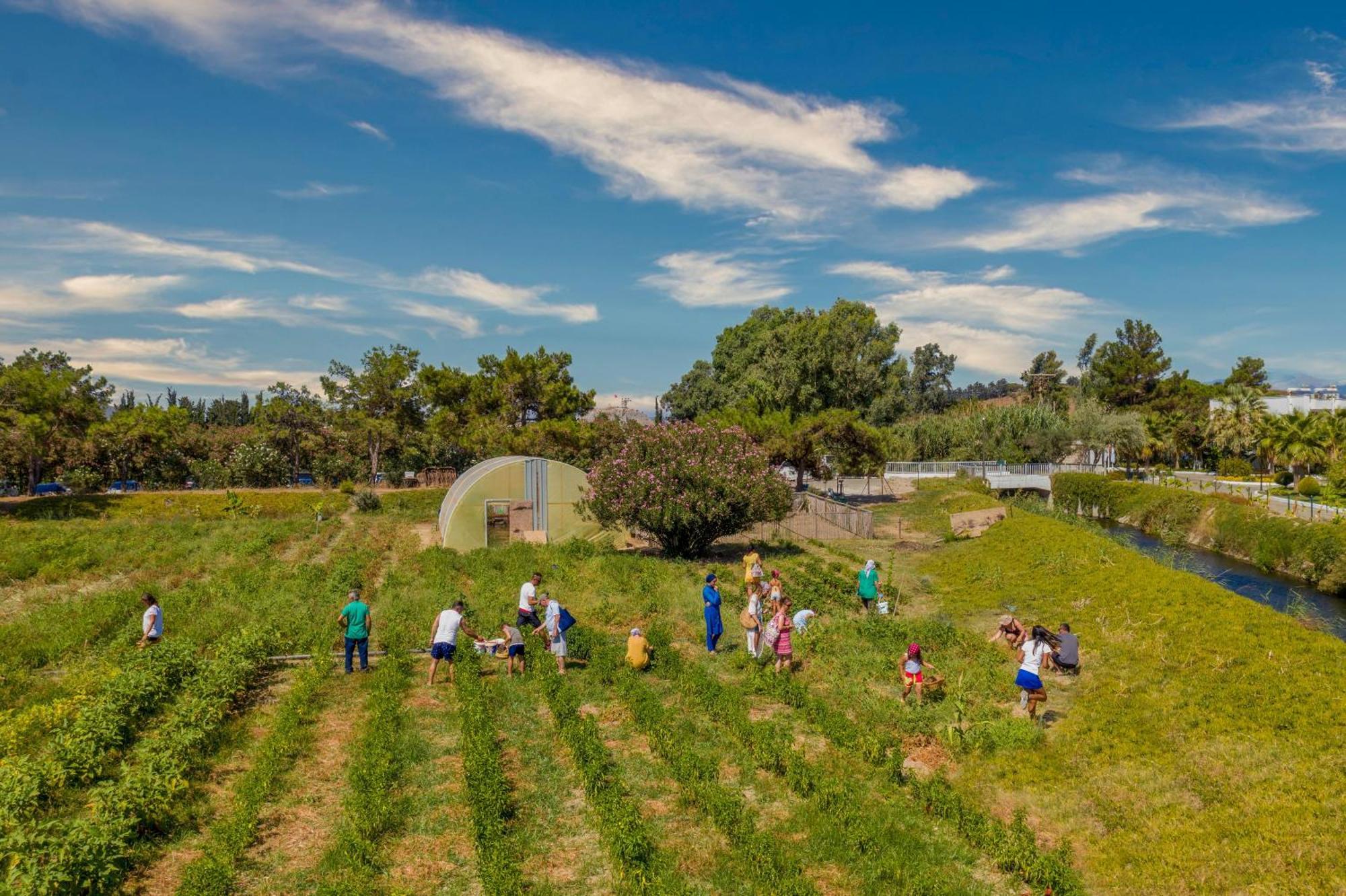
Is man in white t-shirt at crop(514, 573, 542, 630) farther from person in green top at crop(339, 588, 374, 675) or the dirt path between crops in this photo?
the dirt path between crops

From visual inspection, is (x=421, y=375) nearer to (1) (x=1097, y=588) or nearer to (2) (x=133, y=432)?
(2) (x=133, y=432)

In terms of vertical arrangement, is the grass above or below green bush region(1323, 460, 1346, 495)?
below

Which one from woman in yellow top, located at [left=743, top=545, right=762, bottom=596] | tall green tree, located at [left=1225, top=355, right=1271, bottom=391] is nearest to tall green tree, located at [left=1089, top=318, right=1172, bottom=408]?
tall green tree, located at [left=1225, top=355, right=1271, bottom=391]

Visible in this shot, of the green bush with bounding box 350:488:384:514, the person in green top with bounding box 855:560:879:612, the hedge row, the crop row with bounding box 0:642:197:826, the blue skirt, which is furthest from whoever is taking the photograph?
the green bush with bounding box 350:488:384:514

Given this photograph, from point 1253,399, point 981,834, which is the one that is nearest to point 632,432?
point 981,834

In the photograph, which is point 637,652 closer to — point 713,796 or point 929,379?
point 713,796

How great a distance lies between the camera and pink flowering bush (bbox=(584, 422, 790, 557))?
2770 centimetres

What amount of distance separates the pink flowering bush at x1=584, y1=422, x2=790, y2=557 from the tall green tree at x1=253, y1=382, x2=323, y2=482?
35.2m

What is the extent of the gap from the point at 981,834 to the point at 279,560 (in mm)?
25650

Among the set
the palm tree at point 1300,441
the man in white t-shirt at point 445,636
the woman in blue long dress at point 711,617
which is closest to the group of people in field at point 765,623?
the woman in blue long dress at point 711,617

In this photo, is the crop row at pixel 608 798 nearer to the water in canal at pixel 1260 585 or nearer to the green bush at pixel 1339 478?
the water in canal at pixel 1260 585

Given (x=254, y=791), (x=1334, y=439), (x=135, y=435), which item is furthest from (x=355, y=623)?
(x=1334, y=439)

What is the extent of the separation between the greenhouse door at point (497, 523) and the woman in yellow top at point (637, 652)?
15.5m

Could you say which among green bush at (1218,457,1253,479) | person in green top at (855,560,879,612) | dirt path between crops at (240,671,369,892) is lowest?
dirt path between crops at (240,671,369,892)
